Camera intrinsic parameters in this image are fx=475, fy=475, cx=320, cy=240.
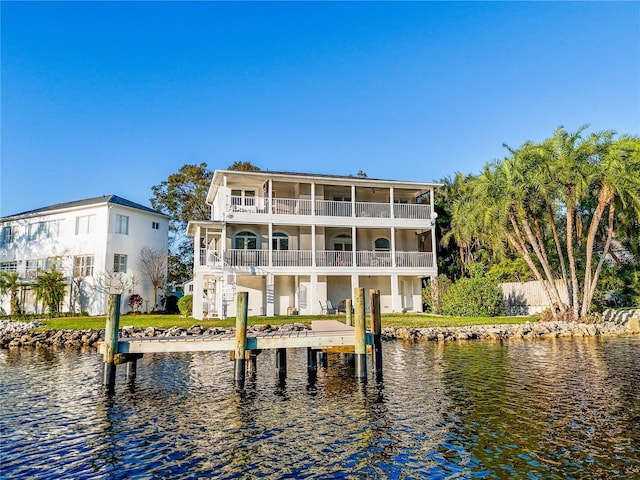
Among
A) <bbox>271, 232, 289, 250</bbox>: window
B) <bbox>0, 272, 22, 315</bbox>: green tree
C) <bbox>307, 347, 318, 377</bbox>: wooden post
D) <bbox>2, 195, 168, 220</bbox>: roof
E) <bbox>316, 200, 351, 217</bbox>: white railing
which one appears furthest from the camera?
<bbox>2, 195, 168, 220</bbox>: roof

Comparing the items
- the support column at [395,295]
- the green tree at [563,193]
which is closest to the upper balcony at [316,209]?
the support column at [395,295]

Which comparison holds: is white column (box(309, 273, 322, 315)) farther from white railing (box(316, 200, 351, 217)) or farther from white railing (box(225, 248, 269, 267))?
white railing (box(316, 200, 351, 217))

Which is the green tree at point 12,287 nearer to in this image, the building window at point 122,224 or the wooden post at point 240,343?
the building window at point 122,224

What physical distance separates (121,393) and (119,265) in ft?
81.8

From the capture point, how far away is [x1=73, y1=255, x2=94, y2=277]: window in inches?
1308

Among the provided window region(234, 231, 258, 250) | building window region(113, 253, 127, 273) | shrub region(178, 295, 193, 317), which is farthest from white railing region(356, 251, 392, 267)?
building window region(113, 253, 127, 273)

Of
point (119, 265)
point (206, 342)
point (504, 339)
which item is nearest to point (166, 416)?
point (206, 342)

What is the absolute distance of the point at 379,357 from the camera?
1236 centimetres

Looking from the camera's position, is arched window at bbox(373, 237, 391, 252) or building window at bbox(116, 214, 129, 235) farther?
building window at bbox(116, 214, 129, 235)

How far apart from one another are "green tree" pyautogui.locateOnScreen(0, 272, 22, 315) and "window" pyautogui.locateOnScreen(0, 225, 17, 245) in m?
4.39

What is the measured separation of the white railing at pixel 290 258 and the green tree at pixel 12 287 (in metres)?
19.2

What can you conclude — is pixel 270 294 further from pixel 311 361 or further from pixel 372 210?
pixel 311 361

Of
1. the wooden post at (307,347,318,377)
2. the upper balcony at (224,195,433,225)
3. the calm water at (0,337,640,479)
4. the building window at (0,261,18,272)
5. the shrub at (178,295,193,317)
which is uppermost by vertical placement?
the upper balcony at (224,195,433,225)

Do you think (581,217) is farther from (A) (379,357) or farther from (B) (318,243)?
(A) (379,357)
